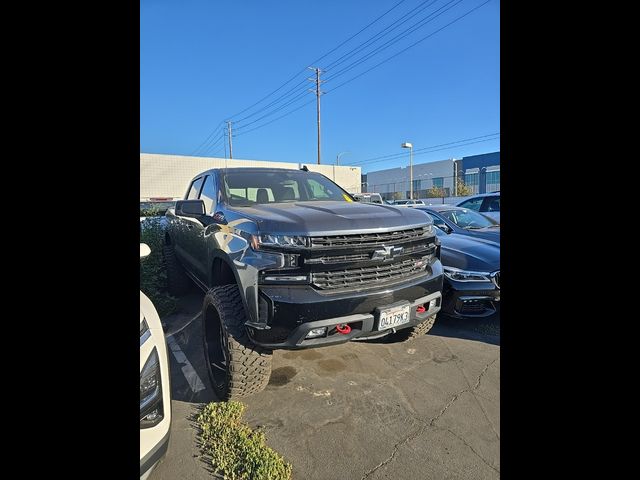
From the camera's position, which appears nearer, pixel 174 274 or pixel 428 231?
pixel 428 231

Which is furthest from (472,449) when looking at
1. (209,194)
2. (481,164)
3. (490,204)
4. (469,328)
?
(481,164)

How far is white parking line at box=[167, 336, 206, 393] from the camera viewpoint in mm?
2735

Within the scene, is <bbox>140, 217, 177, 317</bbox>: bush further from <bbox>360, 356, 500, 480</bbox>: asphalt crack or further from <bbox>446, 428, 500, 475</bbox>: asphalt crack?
<bbox>446, 428, 500, 475</bbox>: asphalt crack

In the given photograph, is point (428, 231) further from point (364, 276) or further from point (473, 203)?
point (473, 203)

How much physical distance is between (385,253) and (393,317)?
46cm

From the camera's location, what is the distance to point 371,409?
2.38 metres

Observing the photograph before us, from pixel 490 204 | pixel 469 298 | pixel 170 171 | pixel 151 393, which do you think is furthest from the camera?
pixel 170 171

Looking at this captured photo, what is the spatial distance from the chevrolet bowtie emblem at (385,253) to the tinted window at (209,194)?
5.66 ft

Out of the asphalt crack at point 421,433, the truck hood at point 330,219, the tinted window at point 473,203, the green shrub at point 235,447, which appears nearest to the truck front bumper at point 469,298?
the asphalt crack at point 421,433

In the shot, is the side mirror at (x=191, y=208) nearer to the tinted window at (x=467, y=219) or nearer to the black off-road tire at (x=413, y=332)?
the black off-road tire at (x=413, y=332)

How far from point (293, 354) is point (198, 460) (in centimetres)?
141

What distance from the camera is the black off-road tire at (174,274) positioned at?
498 cm
